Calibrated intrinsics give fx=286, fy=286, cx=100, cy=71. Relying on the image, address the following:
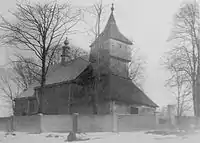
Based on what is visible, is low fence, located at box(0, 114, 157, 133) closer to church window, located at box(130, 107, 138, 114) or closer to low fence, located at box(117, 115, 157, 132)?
low fence, located at box(117, 115, 157, 132)

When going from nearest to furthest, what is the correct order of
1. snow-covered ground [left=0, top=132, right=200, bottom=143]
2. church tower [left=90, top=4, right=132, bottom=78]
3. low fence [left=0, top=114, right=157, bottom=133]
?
snow-covered ground [left=0, top=132, right=200, bottom=143] < low fence [left=0, top=114, right=157, bottom=133] < church tower [left=90, top=4, right=132, bottom=78]

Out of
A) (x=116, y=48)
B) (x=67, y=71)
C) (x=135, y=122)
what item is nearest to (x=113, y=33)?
(x=116, y=48)

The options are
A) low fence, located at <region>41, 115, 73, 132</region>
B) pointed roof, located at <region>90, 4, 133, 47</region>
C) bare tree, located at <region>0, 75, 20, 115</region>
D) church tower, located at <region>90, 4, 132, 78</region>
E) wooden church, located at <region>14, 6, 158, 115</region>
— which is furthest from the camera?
bare tree, located at <region>0, 75, 20, 115</region>

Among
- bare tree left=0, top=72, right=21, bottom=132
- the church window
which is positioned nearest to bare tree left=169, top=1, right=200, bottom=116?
the church window

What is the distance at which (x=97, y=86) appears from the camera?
75.6 feet

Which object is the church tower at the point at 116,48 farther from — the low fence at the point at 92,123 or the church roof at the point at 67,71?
the low fence at the point at 92,123

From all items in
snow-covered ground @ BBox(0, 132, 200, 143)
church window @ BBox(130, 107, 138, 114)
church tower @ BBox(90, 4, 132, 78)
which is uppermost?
church tower @ BBox(90, 4, 132, 78)

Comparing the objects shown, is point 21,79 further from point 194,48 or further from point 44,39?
point 194,48

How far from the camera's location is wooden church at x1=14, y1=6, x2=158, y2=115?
2366 centimetres

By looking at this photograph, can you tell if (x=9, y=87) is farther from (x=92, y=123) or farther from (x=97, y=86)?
(x=92, y=123)

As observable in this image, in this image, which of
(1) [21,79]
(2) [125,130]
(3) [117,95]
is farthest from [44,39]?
(1) [21,79]

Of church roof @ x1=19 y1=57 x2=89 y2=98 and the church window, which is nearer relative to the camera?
the church window

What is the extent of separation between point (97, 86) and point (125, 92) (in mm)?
3842

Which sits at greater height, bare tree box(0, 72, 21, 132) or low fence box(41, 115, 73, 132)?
bare tree box(0, 72, 21, 132)
